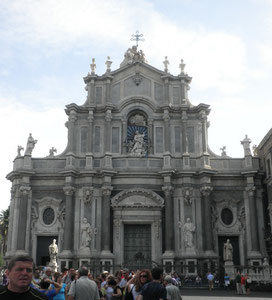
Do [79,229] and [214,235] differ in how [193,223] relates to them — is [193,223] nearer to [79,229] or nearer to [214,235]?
[214,235]

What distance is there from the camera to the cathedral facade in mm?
28188

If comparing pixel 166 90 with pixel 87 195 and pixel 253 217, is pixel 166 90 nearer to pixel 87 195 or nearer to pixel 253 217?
pixel 87 195

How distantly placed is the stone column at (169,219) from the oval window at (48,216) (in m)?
8.22

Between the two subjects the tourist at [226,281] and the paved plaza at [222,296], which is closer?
the paved plaza at [222,296]

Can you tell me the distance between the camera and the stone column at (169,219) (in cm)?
2770

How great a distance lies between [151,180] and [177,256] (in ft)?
18.1

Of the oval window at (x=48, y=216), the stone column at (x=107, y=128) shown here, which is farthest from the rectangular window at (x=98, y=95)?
the oval window at (x=48, y=216)

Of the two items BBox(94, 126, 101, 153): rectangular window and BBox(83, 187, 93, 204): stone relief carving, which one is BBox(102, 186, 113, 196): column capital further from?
BBox(94, 126, 101, 153): rectangular window

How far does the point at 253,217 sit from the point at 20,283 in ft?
88.4

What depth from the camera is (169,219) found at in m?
28.1

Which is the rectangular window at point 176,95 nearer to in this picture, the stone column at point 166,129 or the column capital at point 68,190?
the stone column at point 166,129

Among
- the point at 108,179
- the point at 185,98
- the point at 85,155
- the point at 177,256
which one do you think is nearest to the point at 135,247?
the point at 177,256

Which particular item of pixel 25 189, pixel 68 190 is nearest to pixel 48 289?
pixel 68 190

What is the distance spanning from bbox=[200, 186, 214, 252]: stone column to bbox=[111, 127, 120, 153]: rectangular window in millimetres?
6891
